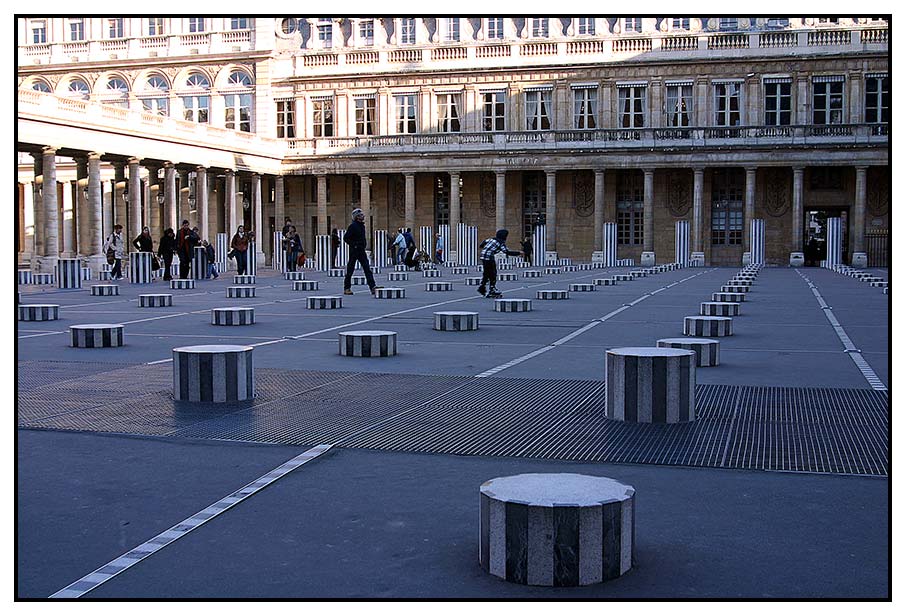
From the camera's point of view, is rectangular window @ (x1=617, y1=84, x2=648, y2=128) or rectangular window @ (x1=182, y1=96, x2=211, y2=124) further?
rectangular window @ (x1=182, y1=96, x2=211, y2=124)

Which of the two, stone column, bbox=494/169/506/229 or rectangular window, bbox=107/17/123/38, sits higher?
rectangular window, bbox=107/17/123/38

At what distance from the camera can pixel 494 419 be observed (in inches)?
309

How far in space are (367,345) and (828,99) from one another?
52.6 metres

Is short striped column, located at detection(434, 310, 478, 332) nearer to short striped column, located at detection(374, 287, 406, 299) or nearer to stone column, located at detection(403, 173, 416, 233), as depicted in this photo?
short striped column, located at detection(374, 287, 406, 299)

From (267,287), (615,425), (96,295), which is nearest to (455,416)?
(615,425)

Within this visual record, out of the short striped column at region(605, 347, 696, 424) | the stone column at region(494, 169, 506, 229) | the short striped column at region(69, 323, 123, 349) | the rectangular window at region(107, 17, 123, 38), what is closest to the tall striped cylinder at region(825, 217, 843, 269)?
the stone column at region(494, 169, 506, 229)

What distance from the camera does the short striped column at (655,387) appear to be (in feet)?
25.3

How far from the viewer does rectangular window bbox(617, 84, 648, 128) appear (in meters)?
61.8

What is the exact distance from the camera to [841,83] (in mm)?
58812

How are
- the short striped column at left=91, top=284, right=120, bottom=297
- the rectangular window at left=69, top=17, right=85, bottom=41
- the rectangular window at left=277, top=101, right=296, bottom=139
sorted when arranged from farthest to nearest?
the rectangular window at left=69, top=17, right=85, bottom=41 → the rectangular window at left=277, top=101, right=296, bottom=139 → the short striped column at left=91, top=284, right=120, bottom=297

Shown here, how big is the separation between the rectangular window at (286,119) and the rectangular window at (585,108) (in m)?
16.4

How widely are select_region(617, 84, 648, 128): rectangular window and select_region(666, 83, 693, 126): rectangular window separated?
1324 mm

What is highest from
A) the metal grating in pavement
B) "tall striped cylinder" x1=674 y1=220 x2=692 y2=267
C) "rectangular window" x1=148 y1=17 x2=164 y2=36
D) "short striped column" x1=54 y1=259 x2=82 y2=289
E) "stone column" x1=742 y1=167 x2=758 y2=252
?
"rectangular window" x1=148 y1=17 x2=164 y2=36

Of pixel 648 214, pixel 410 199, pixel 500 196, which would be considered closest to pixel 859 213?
pixel 648 214
